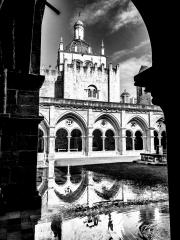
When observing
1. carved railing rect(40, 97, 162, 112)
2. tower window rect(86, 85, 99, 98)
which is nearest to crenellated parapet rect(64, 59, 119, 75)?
tower window rect(86, 85, 99, 98)

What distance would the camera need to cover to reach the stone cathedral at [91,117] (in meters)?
17.8

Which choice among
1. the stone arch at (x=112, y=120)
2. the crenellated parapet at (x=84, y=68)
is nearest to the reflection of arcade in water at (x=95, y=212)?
the stone arch at (x=112, y=120)

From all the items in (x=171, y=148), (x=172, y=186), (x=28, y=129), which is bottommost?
(x=172, y=186)

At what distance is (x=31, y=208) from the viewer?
4.21 meters

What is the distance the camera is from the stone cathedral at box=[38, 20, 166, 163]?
1777 cm

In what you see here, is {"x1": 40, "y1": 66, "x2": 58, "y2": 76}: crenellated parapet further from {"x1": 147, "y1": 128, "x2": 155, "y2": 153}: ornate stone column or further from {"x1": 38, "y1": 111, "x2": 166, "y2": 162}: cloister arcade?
{"x1": 147, "y1": 128, "x2": 155, "y2": 153}: ornate stone column

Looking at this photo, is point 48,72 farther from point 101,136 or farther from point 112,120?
point 101,136

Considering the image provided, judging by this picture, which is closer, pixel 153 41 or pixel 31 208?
pixel 153 41

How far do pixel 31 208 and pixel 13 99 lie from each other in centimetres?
262

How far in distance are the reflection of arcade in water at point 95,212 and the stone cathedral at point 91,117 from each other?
870cm

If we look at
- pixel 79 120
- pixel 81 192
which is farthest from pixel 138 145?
pixel 81 192

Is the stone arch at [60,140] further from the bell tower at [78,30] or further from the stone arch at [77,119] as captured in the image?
the bell tower at [78,30]

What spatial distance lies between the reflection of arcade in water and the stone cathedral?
28.5ft

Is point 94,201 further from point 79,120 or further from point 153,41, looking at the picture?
point 79,120
